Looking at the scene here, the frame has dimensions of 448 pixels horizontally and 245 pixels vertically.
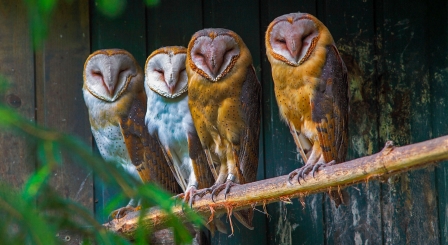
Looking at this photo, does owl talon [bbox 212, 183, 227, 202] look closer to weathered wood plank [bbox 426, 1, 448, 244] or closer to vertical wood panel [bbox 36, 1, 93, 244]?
vertical wood panel [bbox 36, 1, 93, 244]

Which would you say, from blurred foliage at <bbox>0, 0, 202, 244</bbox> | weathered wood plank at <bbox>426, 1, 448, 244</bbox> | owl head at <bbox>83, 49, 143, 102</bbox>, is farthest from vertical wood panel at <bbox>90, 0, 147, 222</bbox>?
blurred foliage at <bbox>0, 0, 202, 244</bbox>

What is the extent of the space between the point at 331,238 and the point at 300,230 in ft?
0.50

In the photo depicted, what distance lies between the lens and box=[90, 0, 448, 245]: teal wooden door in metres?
3.38

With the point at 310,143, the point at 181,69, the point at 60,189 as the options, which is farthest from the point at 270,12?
the point at 60,189

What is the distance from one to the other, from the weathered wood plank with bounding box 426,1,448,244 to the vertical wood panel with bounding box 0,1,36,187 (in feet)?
6.20

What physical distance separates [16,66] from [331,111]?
1.58 metres

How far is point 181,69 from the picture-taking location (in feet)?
11.0

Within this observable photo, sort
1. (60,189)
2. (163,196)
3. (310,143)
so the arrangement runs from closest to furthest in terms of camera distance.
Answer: (163,196)
(310,143)
(60,189)

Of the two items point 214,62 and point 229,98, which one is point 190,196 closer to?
point 229,98

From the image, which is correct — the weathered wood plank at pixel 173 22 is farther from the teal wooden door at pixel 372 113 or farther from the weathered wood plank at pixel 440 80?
the weathered wood plank at pixel 440 80

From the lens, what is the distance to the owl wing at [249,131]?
10.4 feet

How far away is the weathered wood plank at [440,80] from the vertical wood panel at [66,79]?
1640mm

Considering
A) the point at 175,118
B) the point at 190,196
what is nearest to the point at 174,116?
the point at 175,118

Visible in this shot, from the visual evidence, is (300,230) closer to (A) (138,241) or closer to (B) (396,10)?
(B) (396,10)
